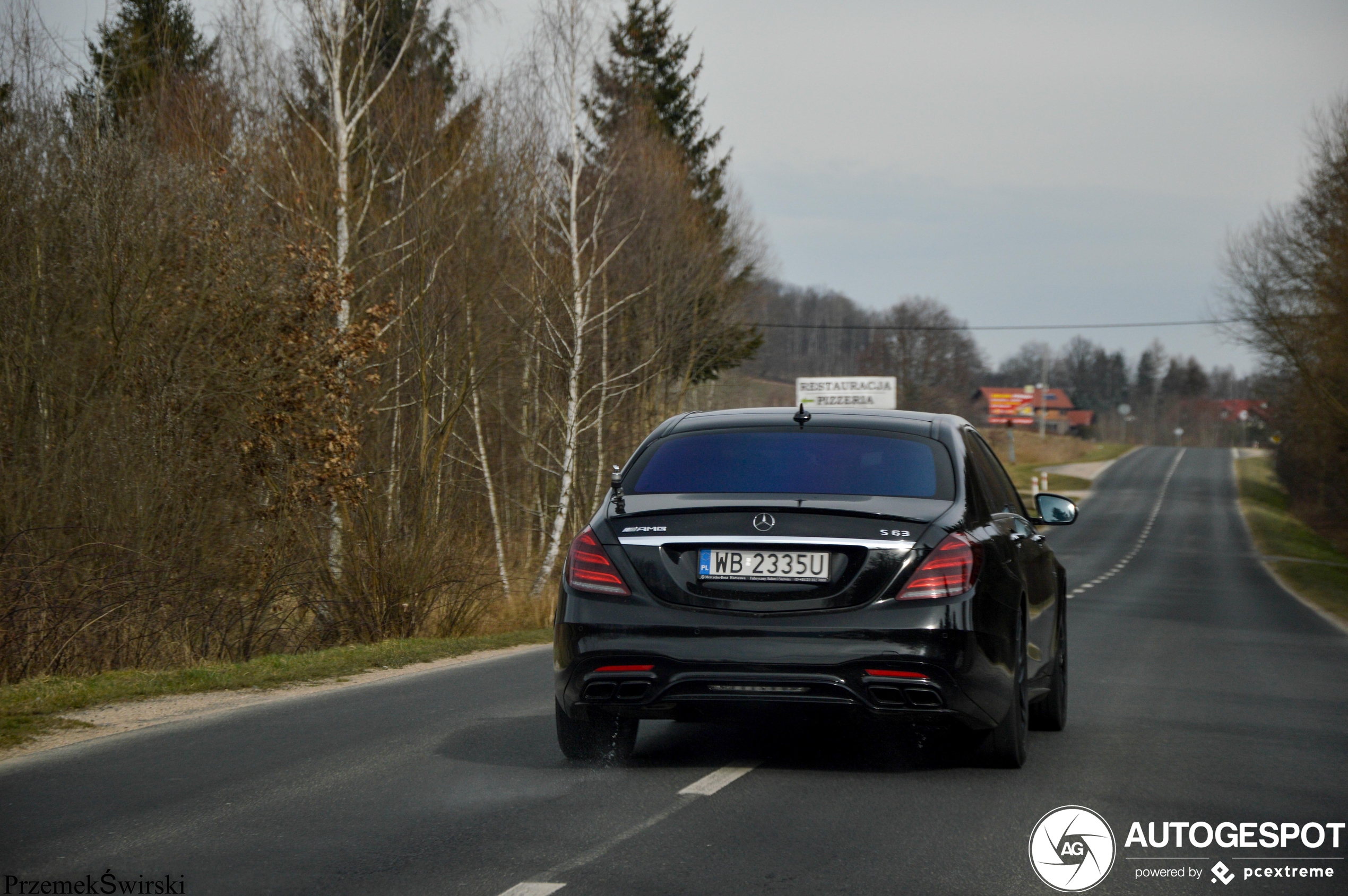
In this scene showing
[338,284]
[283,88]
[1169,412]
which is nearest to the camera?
[338,284]

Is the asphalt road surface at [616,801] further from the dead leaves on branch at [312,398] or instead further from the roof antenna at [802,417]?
the dead leaves on branch at [312,398]

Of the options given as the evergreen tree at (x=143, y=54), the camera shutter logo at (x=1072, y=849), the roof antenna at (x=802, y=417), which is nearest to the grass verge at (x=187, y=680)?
the roof antenna at (x=802, y=417)

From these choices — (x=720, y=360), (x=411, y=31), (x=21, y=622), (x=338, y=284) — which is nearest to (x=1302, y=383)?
(x=720, y=360)

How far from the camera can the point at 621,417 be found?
31906 millimetres

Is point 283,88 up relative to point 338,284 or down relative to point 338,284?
up

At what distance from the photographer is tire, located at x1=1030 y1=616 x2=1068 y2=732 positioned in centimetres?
826

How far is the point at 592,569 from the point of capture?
6.32 m

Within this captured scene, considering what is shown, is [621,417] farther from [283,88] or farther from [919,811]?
[919,811]

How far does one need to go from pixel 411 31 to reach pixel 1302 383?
106 feet

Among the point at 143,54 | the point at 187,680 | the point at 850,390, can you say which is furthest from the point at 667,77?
the point at 187,680

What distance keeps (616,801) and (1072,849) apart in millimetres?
1808

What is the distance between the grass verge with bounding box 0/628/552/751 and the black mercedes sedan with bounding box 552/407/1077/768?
3169 mm

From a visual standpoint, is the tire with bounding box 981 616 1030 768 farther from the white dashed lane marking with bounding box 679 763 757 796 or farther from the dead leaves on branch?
the dead leaves on branch

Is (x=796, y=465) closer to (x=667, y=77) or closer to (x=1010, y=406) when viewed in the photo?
(x=667, y=77)
